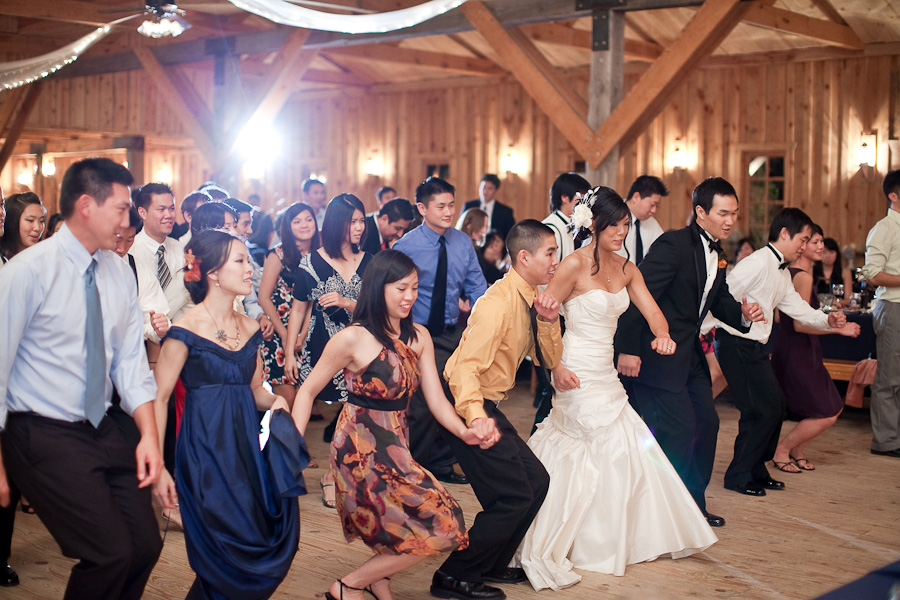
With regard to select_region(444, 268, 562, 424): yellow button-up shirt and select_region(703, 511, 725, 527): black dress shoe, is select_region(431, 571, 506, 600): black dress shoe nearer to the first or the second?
select_region(444, 268, 562, 424): yellow button-up shirt

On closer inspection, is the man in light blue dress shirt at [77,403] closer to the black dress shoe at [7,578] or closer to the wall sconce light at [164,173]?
the black dress shoe at [7,578]

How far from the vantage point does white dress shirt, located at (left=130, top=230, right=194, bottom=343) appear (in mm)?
4043

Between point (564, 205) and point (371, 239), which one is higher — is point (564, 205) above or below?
above

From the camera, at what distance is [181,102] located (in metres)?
10.8

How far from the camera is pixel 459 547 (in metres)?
3.21

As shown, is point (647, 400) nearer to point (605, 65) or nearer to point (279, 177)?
point (605, 65)

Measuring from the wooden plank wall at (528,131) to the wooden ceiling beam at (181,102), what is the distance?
3838mm

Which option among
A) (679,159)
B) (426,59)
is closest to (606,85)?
(679,159)

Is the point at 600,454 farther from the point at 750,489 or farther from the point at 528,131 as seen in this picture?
the point at 528,131

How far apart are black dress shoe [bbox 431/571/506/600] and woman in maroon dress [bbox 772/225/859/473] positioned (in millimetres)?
2812

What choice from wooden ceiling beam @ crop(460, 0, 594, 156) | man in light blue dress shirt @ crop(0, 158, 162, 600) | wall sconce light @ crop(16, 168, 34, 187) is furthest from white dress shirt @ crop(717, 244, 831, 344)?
wall sconce light @ crop(16, 168, 34, 187)

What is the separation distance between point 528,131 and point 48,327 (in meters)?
11.7

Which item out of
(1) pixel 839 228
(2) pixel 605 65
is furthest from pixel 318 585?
(1) pixel 839 228

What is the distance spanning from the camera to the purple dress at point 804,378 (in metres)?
5.34
